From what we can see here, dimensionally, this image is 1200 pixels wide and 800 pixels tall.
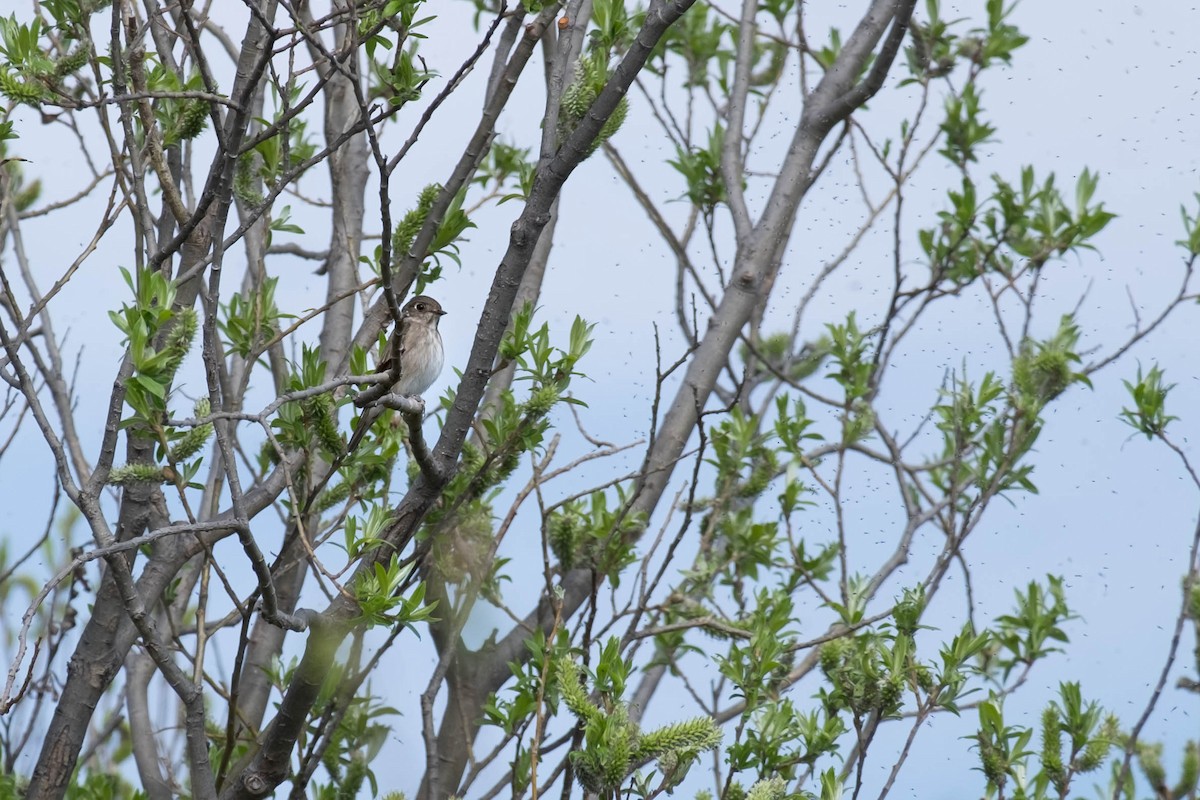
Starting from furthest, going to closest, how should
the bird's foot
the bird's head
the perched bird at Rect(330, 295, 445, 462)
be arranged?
the bird's head, the perched bird at Rect(330, 295, 445, 462), the bird's foot

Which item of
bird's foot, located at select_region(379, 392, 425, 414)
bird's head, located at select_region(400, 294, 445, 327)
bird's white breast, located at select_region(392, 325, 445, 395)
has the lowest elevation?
bird's foot, located at select_region(379, 392, 425, 414)

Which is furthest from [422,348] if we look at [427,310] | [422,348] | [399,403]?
[399,403]

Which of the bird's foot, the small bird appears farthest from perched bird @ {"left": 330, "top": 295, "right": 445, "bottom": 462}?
the bird's foot

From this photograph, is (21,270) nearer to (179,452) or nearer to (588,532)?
(179,452)

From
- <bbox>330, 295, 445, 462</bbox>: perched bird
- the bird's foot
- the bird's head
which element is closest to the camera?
the bird's foot

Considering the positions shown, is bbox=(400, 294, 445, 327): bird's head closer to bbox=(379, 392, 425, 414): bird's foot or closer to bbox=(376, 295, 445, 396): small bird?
bbox=(376, 295, 445, 396): small bird

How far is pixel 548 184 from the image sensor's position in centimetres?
441

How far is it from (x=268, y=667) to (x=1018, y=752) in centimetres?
335

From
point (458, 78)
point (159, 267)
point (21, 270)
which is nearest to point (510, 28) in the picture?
point (458, 78)

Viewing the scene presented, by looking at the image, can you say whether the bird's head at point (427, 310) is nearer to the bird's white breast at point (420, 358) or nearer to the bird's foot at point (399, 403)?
the bird's white breast at point (420, 358)

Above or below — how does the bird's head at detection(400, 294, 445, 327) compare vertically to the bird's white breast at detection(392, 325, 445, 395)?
above

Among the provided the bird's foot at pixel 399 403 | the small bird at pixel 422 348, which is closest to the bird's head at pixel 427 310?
the small bird at pixel 422 348

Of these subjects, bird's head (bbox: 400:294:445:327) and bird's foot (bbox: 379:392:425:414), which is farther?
bird's head (bbox: 400:294:445:327)

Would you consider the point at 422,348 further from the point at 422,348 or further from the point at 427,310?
the point at 427,310
